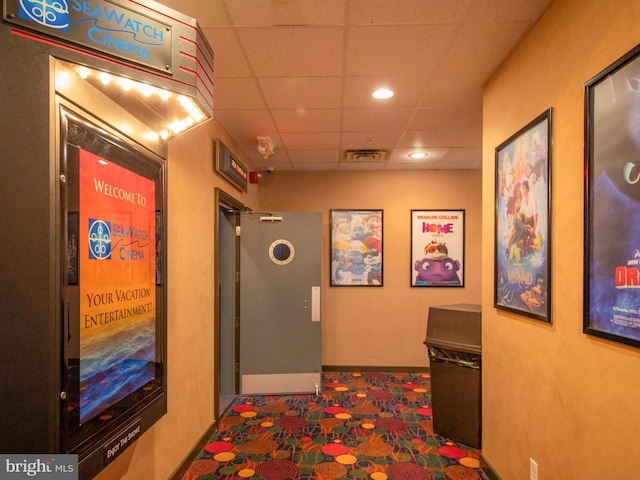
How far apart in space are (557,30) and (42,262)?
238 cm

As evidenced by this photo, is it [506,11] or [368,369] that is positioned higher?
[506,11]

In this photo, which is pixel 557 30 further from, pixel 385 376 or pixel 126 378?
pixel 385 376

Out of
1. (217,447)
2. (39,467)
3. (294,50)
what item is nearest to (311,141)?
(294,50)

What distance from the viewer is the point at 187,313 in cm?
289

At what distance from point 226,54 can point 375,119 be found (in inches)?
61.7

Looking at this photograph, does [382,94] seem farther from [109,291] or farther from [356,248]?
[356,248]

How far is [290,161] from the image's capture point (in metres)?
5.04

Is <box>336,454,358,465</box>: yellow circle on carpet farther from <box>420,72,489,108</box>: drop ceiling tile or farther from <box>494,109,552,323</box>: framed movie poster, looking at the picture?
<box>420,72,489,108</box>: drop ceiling tile

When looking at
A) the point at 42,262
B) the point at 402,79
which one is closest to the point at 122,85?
the point at 42,262

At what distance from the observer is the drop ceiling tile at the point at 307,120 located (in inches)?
133

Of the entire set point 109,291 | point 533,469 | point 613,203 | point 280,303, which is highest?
point 613,203

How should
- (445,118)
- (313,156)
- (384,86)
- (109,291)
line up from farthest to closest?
(313,156) → (445,118) → (384,86) → (109,291)

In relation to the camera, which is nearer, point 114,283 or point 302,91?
point 114,283

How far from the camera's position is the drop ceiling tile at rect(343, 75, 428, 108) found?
2758mm
